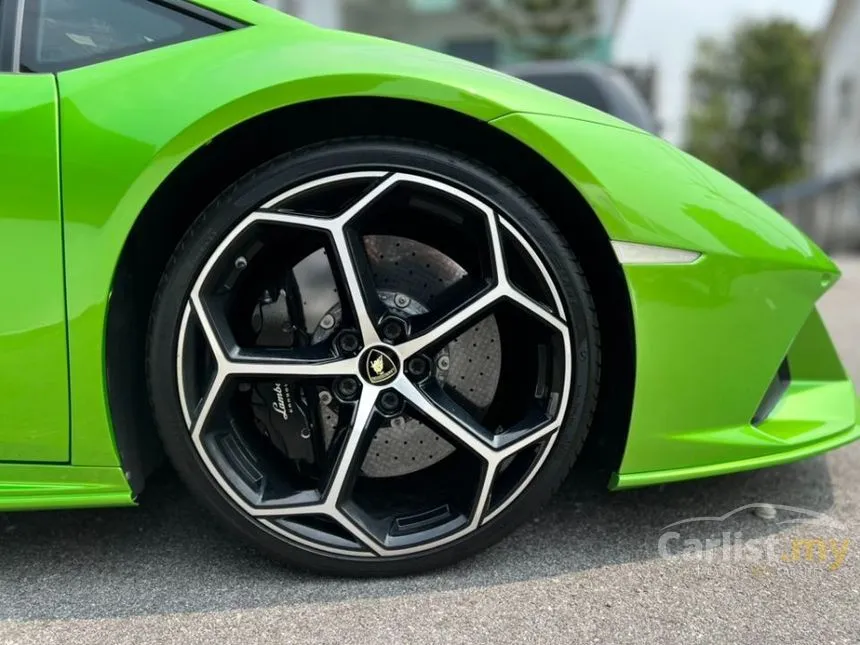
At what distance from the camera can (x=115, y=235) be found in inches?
57.9

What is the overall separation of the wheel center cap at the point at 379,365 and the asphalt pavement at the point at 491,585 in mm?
454

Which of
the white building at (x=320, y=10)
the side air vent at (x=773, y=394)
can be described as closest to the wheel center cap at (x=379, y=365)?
the side air vent at (x=773, y=394)

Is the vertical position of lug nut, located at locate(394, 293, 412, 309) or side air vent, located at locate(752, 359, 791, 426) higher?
lug nut, located at locate(394, 293, 412, 309)

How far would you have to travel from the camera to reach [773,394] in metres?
1.78

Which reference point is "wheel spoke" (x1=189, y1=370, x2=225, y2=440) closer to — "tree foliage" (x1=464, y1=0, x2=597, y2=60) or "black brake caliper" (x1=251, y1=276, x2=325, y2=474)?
"black brake caliper" (x1=251, y1=276, x2=325, y2=474)

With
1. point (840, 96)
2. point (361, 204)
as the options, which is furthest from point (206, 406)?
point (840, 96)

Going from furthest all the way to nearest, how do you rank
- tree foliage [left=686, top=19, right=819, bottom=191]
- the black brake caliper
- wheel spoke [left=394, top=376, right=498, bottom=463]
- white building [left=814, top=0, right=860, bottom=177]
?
tree foliage [left=686, top=19, right=819, bottom=191], white building [left=814, top=0, right=860, bottom=177], the black brake caliper, wheel spoke [left=394, top=376, right=498, bottom=463]

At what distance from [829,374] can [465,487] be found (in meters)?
1.00

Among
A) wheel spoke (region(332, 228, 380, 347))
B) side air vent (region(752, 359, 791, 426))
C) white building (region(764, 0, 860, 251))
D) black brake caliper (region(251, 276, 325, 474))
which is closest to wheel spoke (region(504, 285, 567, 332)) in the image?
wheel spoke (region(332, 228, 380, 347))

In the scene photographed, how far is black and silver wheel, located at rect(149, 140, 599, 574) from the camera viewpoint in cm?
151

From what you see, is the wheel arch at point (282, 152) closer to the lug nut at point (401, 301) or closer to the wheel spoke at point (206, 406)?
the wheel spoke at point (206, 406)

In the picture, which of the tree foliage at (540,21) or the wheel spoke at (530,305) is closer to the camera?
the wheel spoke at (530,305)

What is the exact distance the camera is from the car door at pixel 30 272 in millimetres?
1445

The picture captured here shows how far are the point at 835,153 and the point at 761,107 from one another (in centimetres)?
984
